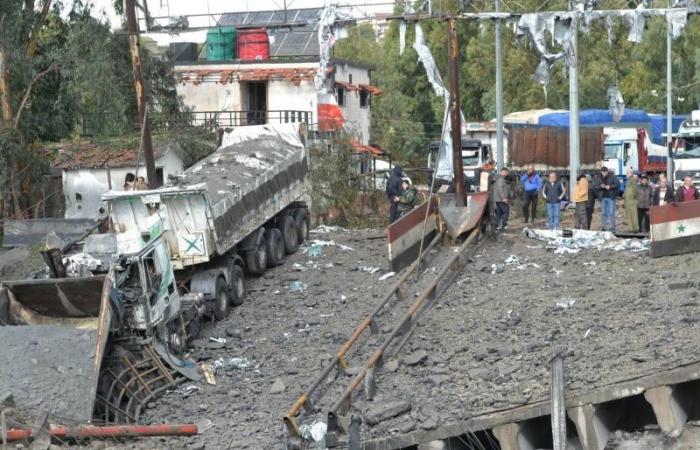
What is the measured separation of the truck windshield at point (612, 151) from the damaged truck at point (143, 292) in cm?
2045

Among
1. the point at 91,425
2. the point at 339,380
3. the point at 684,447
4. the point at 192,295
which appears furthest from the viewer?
the point at 192,295

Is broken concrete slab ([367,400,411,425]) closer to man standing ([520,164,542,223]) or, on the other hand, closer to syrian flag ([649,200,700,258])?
syrian flag ([649,200,700,258])

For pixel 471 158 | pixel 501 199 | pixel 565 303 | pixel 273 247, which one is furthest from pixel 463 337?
pixel 471 158

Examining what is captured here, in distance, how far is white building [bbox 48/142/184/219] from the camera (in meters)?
32.8

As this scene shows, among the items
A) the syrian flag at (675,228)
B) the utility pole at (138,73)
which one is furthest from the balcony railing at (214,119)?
the syrian flag at (675,228)

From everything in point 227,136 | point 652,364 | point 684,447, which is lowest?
point 684,447

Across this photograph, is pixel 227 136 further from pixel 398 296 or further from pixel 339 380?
pixel 339 380

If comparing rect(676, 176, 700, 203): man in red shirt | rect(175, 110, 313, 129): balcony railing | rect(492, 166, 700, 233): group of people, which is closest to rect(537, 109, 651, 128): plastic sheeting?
rect(175, 110, 313, 129): balcony railing

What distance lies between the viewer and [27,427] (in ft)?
45.5

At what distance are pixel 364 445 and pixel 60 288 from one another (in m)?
5.78

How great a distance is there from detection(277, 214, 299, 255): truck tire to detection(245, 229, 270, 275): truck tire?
4.45 feet

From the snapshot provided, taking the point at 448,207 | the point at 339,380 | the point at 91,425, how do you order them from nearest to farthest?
the point at 91,425 → the point at 339,380 → the point at 448,207

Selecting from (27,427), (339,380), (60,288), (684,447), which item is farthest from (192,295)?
(684,447)

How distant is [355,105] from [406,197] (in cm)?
2339
